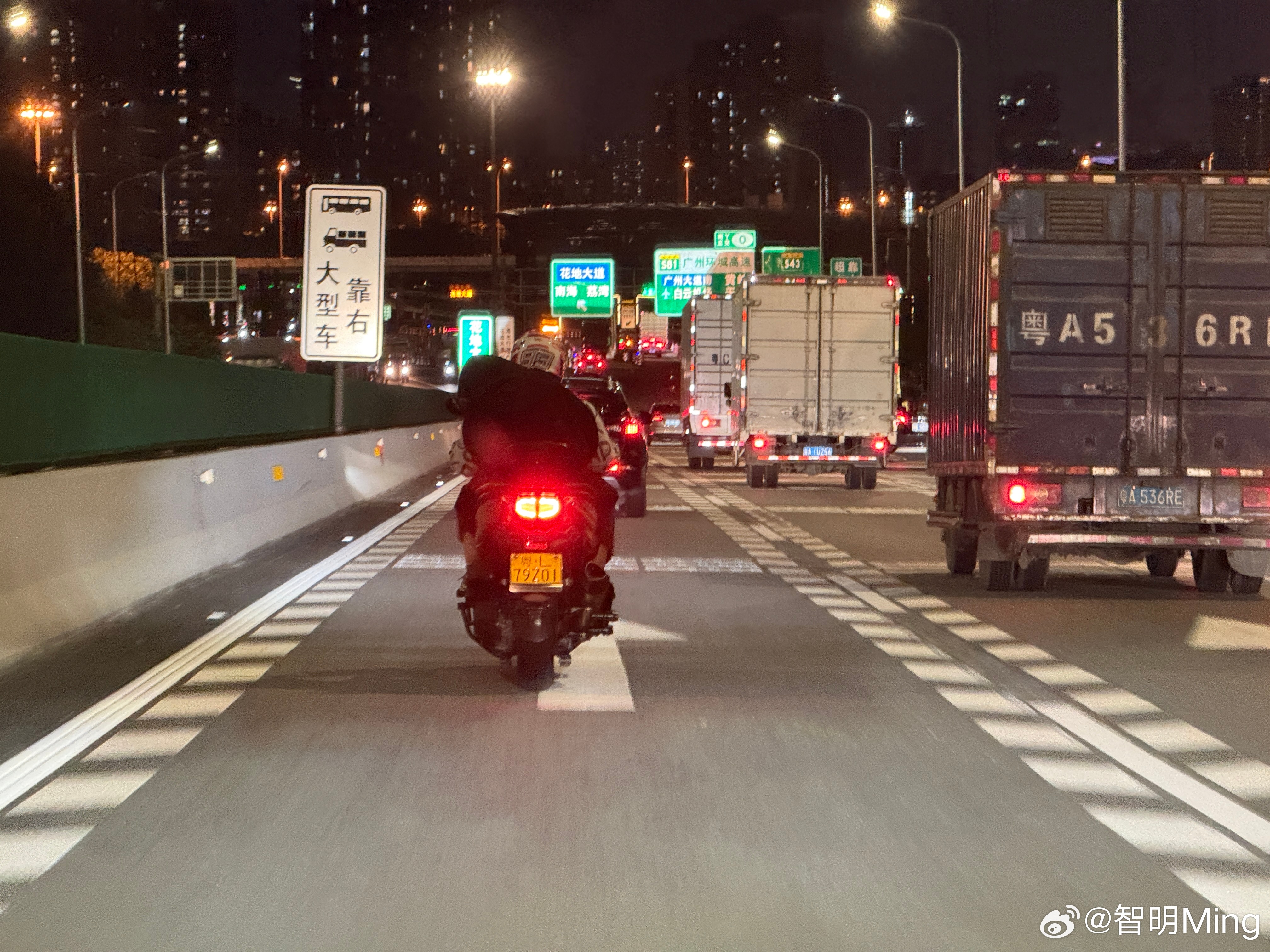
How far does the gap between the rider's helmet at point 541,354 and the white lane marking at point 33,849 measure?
392cm

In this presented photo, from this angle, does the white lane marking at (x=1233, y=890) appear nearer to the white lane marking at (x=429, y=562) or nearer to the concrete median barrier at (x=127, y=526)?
the concrete median barrier at (x=127, y=526)

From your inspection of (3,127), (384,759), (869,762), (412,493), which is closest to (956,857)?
(869,762)

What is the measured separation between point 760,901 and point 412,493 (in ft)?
79.4

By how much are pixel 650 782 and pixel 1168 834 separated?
→ 1836mm

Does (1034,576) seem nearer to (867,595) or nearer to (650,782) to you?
(867,595)

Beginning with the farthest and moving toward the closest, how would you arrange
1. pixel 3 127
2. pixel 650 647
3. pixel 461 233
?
pixel 461 233 < pixel 3 127 < pixel 650 647

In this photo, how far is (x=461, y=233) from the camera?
16762 centimetres

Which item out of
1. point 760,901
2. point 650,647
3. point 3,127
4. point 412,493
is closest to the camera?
point 760,901

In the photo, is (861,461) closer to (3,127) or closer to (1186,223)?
(1186,223)

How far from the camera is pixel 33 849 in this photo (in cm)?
594

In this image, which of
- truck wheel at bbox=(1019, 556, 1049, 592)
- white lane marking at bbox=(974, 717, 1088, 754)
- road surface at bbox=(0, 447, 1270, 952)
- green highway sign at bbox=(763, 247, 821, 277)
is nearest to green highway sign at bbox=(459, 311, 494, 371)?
green highway sign at bbox=(763, 247, 821, 277)

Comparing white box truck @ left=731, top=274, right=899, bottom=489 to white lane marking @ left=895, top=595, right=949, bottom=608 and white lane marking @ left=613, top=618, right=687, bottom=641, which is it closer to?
white lane marking @ left=895, top=595, right=949, bottom=608

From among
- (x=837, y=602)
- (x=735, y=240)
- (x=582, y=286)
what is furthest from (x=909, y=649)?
(x=735, y=240)

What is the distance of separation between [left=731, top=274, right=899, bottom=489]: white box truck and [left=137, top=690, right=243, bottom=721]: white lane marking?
22288 mm
